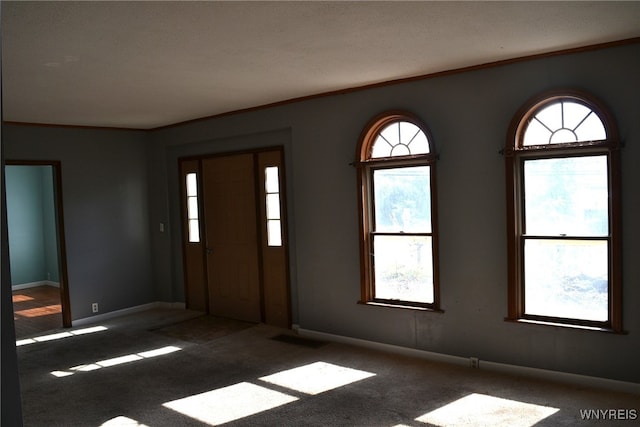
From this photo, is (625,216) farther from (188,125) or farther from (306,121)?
(188,125)

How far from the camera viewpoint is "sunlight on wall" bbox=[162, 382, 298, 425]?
12.0 feet

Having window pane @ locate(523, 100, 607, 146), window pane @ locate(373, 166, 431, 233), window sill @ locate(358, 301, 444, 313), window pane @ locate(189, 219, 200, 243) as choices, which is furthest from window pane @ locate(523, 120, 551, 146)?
window pane @ locate(189, 219, 200, 243)

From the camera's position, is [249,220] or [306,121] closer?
[306,121]

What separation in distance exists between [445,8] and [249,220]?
388cm

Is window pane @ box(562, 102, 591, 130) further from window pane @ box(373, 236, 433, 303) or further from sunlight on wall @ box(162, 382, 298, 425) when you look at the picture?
sunlight on wall @ box(162, 382, 298, 425)

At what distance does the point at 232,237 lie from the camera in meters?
6.42

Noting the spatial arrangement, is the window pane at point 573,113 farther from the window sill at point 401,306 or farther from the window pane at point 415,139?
the window sill at point 401,306

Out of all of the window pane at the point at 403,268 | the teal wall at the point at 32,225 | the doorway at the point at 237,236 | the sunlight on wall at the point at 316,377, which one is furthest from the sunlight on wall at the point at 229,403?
the teal wall at the point at 32,225

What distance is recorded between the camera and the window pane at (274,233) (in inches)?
233

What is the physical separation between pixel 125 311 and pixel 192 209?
5.40ft

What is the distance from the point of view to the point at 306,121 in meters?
5.44

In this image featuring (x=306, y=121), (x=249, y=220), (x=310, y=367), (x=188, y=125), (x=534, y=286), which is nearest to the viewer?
(x=534, y=286)

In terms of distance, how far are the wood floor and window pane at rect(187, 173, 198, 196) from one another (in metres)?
2.31

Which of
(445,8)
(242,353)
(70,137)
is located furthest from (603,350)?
(70,137)
